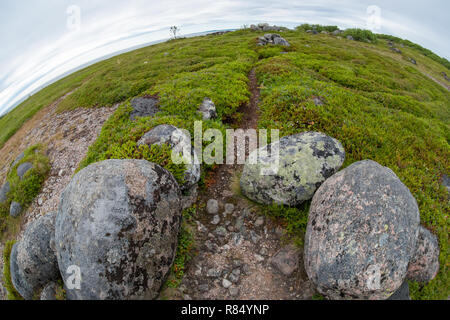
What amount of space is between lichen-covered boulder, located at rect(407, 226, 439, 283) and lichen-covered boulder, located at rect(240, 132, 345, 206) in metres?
3.46

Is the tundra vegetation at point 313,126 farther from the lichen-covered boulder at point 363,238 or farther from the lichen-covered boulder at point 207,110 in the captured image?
the lichen-covered boulder at point 363,238

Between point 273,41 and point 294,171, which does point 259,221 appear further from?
point 273,41

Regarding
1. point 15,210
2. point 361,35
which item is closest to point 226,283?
point 15,210

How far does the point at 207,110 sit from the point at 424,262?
12034mm

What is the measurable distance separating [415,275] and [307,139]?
573 cm

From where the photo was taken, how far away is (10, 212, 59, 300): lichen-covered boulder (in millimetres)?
7082

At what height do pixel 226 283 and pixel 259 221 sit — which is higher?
pixel 259 221

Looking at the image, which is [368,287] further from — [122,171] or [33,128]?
[33,128]

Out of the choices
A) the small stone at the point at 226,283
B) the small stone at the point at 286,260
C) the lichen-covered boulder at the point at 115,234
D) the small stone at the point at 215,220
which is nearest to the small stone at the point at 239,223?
the small stone at the point at 215,220

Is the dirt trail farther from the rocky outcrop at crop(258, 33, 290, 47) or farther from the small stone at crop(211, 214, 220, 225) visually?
the rocky outcrop at crop(258, 33, 290, 47)

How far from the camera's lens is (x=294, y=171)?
28.0 ft

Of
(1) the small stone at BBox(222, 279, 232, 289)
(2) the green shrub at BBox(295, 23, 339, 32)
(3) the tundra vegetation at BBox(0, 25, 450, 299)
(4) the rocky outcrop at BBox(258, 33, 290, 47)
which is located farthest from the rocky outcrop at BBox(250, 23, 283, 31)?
(1) the small stone at BBox(222, 279, 232, 289)

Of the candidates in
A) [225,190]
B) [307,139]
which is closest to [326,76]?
[307,139]

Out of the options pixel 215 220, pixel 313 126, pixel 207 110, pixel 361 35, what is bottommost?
pixel 361 35
